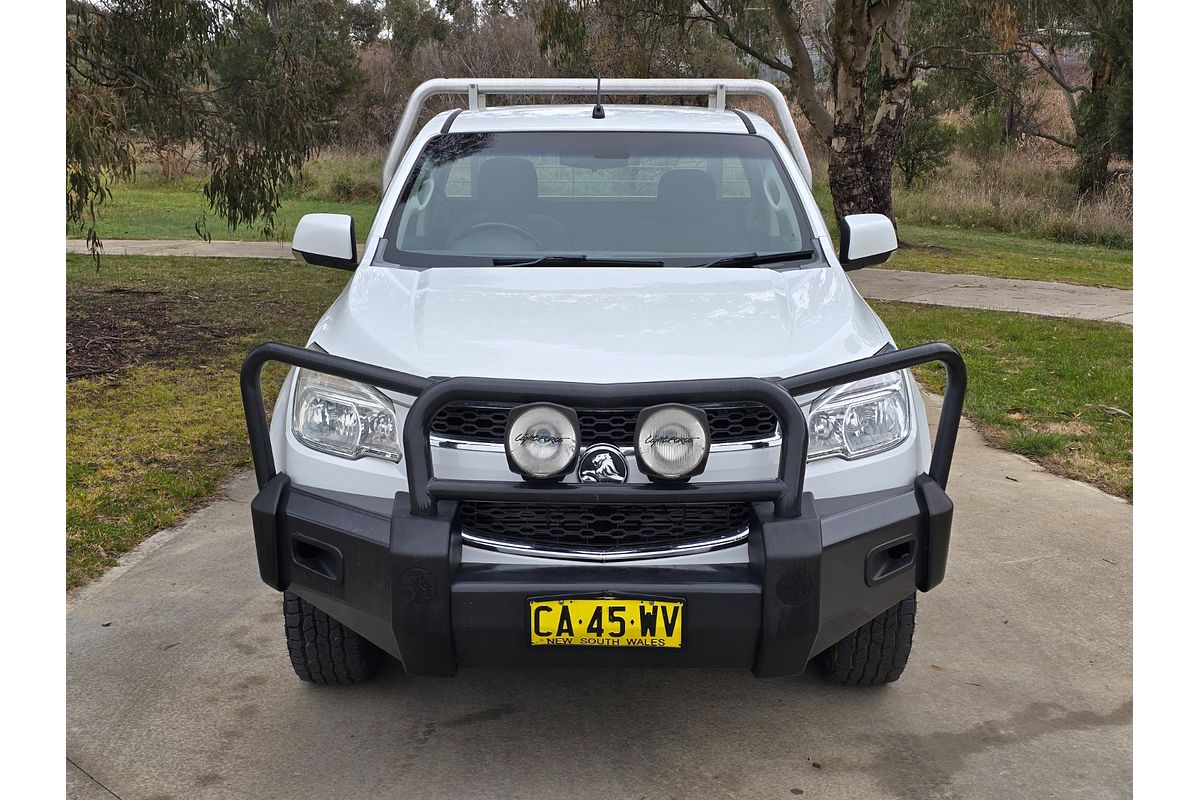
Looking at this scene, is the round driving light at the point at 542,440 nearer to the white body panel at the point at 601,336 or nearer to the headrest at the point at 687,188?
the white body panel at the point at 601,336

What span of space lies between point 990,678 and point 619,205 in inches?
79.7

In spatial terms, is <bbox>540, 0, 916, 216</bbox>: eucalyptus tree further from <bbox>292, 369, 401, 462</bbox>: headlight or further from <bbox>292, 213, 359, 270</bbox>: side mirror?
<bbox>292, 369, 401, 462</bbox>: headlight

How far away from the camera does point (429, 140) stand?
4.38 m

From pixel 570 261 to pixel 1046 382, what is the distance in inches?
205

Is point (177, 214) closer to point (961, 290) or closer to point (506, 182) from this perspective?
point (961, 290)

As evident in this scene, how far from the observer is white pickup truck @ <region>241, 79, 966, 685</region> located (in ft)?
8.82

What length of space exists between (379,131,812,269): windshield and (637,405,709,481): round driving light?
1.20 metres

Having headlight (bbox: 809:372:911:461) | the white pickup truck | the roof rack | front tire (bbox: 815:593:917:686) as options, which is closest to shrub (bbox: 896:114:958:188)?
the roof rack

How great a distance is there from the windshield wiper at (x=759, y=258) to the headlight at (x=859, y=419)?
812mm

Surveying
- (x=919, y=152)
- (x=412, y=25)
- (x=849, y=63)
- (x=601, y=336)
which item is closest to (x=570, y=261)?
(x=601, y=336)

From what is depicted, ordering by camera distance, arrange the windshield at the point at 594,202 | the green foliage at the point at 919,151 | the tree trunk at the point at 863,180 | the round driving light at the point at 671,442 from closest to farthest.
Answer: the round driving light at the point at 671,442, the windshield at the point at 594,202, the tree trunk at the point at 863,180, the green foliage at the point at 919,151

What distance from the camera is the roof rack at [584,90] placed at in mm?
5012

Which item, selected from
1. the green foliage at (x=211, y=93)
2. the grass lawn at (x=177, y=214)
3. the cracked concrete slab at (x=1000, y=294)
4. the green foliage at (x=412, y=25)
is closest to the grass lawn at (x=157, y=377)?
the green foliage at (x=211, y=93)

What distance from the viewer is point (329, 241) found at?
399 centimetres
